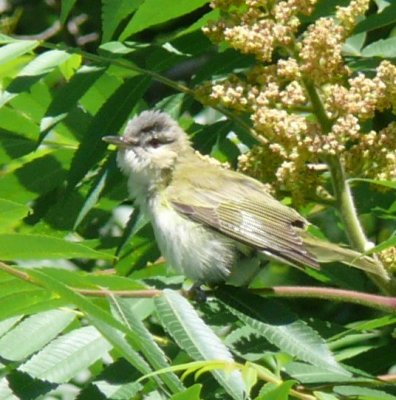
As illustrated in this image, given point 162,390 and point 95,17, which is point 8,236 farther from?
point 95,17

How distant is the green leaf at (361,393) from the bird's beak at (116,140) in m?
1.18

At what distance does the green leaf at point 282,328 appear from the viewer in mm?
3201

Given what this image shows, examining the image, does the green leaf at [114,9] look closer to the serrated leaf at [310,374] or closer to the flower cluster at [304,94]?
the flower cluster at [304,94]

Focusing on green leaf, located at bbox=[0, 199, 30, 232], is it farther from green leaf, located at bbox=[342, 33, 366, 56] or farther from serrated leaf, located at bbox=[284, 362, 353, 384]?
green leaf, located at bbox=[342, 33, 366, 56]

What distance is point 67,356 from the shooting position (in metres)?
3.35

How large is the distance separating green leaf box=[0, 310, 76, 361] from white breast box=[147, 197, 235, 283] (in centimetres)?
75

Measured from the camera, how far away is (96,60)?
13.0ft

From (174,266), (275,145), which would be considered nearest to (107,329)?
(275,145)

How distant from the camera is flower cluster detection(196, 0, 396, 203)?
3.56m

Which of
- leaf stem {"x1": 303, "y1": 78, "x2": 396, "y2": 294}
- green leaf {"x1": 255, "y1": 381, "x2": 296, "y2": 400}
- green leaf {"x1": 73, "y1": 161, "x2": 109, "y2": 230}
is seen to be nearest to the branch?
leaf stem {"x1": 303, "y1": 78, "x2": 396, "y2": 294}

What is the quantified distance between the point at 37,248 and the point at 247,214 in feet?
4.30

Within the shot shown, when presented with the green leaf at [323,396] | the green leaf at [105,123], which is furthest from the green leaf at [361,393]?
the green leaf at [105,123]

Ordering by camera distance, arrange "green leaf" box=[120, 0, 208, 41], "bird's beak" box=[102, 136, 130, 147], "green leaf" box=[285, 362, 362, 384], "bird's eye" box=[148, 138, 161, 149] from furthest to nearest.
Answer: "bird's eye" box=[148, 138, 161, 149], "bird's beak" box=[102, 136, 130, 147], "green leaf" box=[120, 0, 208, 41], "green leaf" box=[285, 362, 362, 384]

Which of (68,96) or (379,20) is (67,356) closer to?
(68,96)
